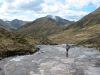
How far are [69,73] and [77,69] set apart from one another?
713 cm

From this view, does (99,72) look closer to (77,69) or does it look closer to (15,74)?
(77,69)

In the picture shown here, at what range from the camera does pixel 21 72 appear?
73.6m

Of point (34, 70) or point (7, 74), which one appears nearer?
point (7, 74)

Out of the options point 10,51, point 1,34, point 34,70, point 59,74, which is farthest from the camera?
point 1,34

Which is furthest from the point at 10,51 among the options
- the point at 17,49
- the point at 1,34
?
the point at 1,34

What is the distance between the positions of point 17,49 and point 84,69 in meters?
54.5

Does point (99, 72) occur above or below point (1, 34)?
below

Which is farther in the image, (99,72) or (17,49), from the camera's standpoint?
(17,49)

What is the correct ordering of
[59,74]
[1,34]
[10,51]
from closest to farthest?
[59,74] < [10,51] < [1,34]

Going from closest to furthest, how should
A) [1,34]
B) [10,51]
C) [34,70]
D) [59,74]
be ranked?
[59,74]
[34,70]
[10,51]
[1,34]

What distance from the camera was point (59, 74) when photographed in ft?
228

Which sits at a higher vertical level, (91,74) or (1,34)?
(1,34)

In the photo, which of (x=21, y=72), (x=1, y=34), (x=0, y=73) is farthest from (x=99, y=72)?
(x=1, y=34)

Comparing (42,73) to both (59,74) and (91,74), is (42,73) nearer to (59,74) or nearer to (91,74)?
(59,74)
